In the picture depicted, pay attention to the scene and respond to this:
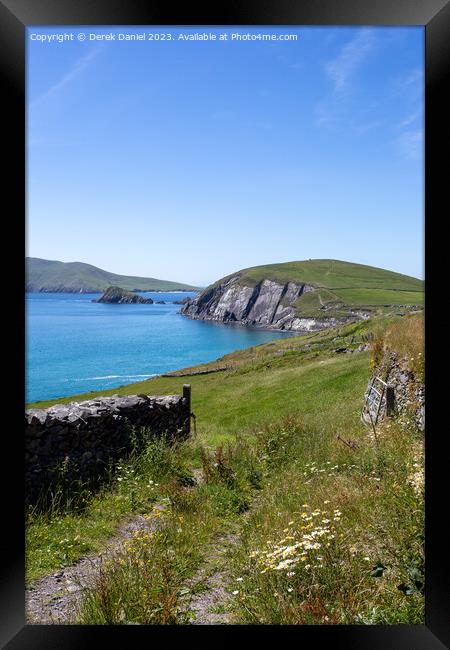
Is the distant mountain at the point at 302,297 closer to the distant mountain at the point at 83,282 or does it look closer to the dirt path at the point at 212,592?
the distant mountain at the point at 83,282

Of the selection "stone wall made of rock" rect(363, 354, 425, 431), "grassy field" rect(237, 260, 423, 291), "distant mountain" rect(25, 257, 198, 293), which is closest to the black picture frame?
"stone wall made of rock" rect(363, 354, 425, 431)

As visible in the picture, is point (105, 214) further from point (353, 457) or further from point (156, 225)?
point (353, 457)

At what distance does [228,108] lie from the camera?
5.42m

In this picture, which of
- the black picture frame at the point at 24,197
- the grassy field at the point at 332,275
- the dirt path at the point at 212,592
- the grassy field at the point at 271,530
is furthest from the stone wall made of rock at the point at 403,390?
the grassy field at the point at 332,275

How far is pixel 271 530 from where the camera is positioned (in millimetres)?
3562

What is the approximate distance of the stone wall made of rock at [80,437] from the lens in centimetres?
505

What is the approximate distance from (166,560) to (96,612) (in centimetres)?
60

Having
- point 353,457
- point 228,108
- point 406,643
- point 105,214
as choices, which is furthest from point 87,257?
point 406,643

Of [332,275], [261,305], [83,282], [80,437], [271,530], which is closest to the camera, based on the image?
[271,530]

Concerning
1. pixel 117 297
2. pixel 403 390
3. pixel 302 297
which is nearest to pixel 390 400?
pixel 403 390

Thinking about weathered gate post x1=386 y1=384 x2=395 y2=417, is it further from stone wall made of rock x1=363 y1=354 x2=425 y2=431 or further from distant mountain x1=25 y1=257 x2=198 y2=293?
distant mountain x1=25 y1=257 x2=198 y2=293

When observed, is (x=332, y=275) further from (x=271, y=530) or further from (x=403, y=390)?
(x=271, y=530)

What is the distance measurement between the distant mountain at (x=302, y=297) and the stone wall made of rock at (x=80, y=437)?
1080 inches

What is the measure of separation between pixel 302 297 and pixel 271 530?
174 feet
